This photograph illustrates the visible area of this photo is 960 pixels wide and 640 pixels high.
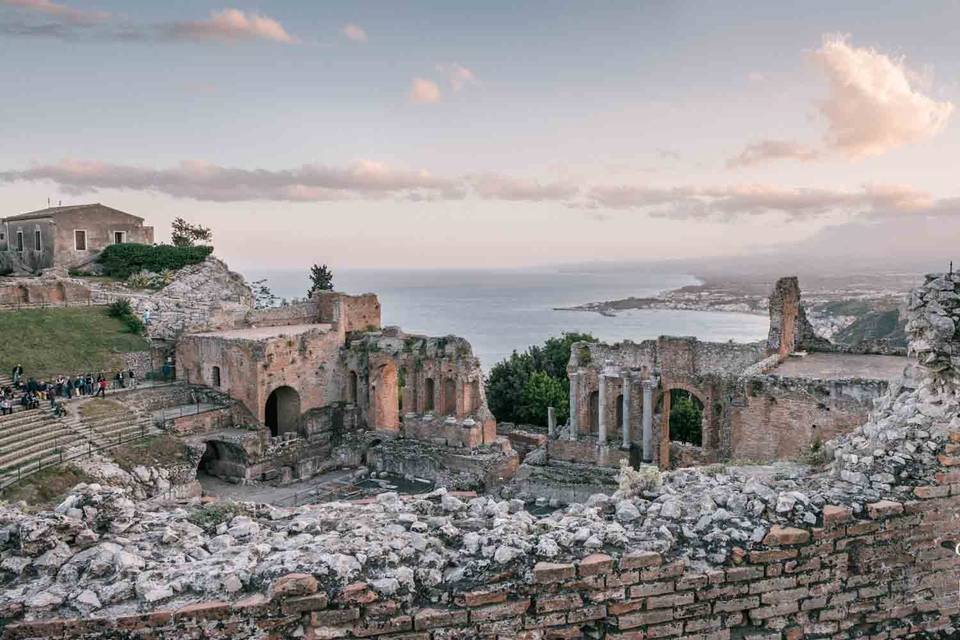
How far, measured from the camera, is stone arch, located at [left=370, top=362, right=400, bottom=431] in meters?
28.0

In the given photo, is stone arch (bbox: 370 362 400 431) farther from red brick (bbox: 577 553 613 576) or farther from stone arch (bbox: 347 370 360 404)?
red brick (bbox: 577 553 613 576)

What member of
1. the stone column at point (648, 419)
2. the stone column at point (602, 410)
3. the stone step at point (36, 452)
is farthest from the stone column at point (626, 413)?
the stone step at point (36, 452)

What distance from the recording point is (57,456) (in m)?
19.8

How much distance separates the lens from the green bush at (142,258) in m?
40.2

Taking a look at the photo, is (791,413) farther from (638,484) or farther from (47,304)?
(47,304)

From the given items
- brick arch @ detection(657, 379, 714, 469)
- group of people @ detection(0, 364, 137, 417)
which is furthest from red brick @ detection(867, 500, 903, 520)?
group of people @ detection(0, 364, 137, 417)

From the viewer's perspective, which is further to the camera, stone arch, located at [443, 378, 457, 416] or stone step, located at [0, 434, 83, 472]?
stone arch, located at [443, 378, 457, 416]

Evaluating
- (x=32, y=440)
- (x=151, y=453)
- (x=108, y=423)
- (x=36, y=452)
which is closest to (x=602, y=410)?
(x=151, y=453)

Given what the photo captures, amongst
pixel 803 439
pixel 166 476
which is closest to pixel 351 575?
pixel 803 439

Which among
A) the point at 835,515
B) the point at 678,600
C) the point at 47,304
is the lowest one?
the point at 678,600

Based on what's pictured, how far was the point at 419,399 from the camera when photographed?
26938 millimetres

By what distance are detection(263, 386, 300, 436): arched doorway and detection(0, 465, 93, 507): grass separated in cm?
872

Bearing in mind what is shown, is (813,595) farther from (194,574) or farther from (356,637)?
(194,574)

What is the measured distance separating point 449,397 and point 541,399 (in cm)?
847
